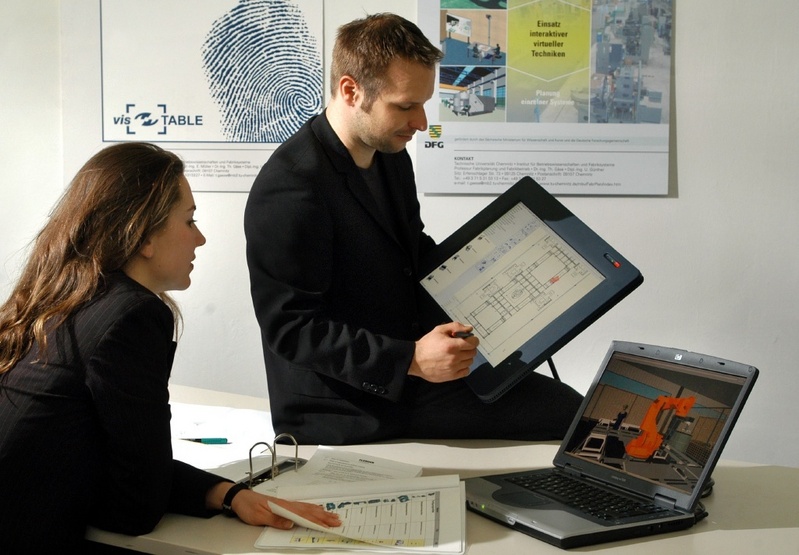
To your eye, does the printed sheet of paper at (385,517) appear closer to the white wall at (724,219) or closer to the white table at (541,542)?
the white table at (541,542)

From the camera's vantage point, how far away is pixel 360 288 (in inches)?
81.5

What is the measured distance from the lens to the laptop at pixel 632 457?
143 cm

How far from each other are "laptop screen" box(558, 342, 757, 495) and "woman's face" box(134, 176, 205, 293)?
0.80m

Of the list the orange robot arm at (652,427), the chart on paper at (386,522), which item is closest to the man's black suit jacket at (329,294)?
the chart on paper at (386,522)

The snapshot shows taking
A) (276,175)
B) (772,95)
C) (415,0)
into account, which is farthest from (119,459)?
(772,95)

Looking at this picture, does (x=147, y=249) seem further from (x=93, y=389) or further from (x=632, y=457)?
(x=632, y=457)

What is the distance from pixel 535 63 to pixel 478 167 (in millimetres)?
419

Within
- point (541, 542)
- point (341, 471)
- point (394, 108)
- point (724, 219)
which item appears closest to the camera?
point (541, 542)

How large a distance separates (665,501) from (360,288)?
86cm

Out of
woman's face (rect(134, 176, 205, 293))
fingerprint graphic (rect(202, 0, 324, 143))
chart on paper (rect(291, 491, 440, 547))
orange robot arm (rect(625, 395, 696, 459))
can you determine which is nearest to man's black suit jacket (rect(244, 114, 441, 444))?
woman's face (rect(134, 176, 205, 293))

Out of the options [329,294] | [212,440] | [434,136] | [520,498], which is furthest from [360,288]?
[434,136]

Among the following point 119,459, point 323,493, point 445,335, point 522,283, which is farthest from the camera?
point 522,283

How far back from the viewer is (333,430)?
6.55 ft

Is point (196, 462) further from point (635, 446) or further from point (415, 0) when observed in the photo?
point (415, 0)
